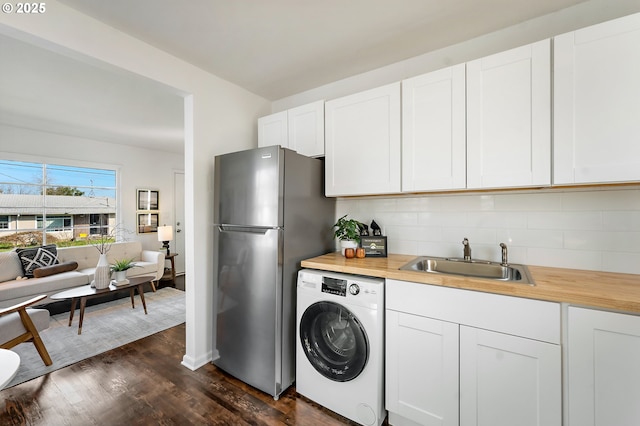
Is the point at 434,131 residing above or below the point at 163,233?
above

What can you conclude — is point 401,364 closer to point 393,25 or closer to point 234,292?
point 234,292

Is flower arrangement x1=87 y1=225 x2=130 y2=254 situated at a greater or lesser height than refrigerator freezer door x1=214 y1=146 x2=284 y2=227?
lesser

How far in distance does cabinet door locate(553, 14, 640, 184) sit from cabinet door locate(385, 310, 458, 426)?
3.62 feet

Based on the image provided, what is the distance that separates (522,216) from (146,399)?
2910 millimetres

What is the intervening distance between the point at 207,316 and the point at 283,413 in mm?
1082

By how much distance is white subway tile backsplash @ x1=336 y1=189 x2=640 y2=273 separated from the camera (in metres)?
1.59

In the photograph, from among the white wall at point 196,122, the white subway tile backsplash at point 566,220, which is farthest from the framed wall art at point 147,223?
the white subway tile backsplash at point 566,220

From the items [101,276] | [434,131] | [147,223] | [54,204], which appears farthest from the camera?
[147,223]

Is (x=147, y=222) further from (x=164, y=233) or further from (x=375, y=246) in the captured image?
(x=375, y=246)

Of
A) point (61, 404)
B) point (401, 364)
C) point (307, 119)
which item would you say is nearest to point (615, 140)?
point (401, 364)

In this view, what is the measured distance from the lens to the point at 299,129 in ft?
8.01

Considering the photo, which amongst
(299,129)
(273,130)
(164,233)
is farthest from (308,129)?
(164,233)

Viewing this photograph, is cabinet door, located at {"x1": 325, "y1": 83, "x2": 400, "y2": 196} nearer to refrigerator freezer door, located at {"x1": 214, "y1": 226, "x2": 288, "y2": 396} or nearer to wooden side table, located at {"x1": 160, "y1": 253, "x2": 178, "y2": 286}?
refrigerator freezer door, located at {"x1": 214, "y1": 226, "x2": 288, "y2": 396}

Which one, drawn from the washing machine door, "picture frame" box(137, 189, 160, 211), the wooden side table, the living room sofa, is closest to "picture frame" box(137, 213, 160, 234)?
"picture frame" box(137, 189, 160, 211)
